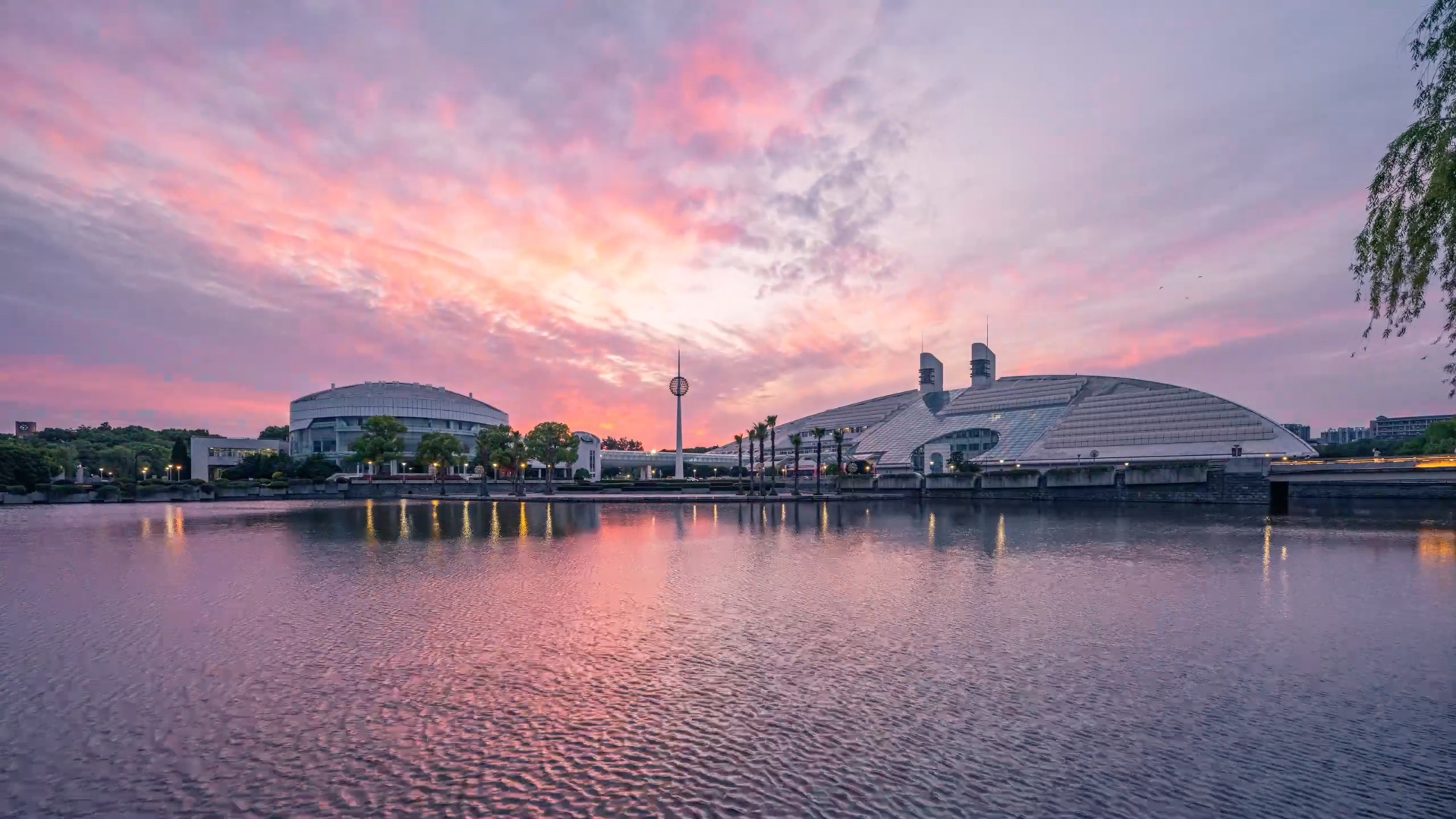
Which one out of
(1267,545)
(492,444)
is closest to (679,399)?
(492,444)

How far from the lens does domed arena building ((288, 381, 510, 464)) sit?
151375 mm

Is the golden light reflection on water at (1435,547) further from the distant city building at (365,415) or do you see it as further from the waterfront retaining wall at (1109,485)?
the distant city building at (365,415)

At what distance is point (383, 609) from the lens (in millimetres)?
19016

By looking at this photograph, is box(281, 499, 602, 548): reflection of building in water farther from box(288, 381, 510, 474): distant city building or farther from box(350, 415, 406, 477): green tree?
box(288, 381, 510, 474): distant city building

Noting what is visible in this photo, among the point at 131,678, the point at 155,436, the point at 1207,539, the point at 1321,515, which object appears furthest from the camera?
the point at 155,436

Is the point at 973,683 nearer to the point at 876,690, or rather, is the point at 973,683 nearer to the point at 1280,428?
the point at 876,690

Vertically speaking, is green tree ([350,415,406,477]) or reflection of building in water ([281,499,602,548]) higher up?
green tree ([350,415,406,477])

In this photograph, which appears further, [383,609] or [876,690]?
[383,609]

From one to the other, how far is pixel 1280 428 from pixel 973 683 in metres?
133

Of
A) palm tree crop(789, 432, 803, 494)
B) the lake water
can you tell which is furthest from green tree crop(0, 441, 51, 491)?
palm tree crop(789, 432, 803, 494)

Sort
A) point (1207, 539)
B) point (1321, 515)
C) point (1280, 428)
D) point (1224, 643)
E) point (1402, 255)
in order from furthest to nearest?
1. point (1280, 428)
2. point (1321, 515)
3. point (1207, 539)
4. point (1224, 643)
5. point (1402, 255)

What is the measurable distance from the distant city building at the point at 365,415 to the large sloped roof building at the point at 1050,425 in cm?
8197

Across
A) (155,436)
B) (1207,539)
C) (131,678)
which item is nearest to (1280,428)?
(1207,539)

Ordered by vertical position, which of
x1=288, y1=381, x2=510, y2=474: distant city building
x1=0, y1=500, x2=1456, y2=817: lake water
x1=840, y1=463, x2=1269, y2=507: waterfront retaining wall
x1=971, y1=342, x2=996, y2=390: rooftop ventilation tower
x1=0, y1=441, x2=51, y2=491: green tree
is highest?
x1=971, y1=342, x2=996, y2=390: rooftop ventilation tower
